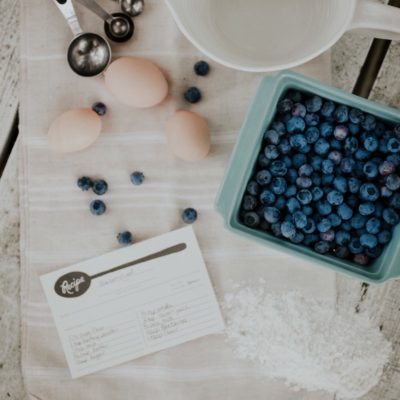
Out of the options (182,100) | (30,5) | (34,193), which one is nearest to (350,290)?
(182,100)

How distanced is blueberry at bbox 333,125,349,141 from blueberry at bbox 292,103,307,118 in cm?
4

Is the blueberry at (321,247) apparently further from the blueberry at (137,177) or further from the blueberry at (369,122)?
the blueberry at (137,177)

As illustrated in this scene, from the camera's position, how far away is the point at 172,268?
0.79 metres

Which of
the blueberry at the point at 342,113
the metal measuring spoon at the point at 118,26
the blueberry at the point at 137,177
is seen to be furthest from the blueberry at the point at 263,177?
the metal measuring spoon at the point at 118,26

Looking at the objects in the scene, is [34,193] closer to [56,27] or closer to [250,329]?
[56,27]

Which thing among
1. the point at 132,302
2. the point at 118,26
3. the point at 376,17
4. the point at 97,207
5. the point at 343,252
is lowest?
the point at 132,302

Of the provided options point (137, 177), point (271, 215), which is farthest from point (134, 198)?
point (271, 215)

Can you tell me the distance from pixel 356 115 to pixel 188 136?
230mm

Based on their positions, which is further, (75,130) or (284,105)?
(75,130)

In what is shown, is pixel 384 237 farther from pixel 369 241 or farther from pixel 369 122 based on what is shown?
pixel 369 122

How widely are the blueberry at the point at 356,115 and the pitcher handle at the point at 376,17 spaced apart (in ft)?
0.35

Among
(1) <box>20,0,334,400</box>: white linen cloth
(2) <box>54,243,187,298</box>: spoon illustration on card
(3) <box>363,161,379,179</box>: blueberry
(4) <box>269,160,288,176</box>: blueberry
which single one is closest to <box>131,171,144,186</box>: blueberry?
(1) <box>20,0,334,400</box>: white linen cloth

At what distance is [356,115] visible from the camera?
2.06 ft

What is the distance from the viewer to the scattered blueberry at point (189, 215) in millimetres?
770
